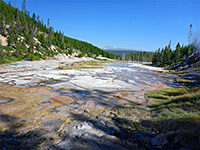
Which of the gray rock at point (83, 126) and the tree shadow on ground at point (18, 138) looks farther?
the gray rock at point (83, 126)

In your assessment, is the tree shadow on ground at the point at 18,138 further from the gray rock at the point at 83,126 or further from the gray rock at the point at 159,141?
the gray rock at the point at 159,141

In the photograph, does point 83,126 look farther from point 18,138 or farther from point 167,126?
point 167,126

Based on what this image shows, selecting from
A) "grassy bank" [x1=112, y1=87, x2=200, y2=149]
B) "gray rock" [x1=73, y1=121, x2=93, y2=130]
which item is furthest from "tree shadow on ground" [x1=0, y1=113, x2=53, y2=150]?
"grassy bank" [x1=112, y1=87, x2=200, y2=149]

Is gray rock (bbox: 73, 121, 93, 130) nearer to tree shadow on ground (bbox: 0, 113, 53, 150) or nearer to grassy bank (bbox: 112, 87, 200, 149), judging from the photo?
tree shadow on ground (bbox: 0, 113, 53, 150)

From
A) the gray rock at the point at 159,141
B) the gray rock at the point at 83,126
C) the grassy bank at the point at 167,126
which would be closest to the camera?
the grassy bank at the point at 167,126

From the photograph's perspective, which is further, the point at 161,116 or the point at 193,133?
the point at 161,116

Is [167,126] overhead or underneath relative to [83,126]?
overhead

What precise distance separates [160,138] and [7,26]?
71.8 m

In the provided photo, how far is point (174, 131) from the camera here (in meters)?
4.47

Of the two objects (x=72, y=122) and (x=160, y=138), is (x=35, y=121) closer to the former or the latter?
(x=72, y=122)

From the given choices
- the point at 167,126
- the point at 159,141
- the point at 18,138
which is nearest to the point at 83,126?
the point at 18,138

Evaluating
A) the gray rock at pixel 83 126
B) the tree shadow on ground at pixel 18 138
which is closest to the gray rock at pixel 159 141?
the gray rock at pixel 83 126

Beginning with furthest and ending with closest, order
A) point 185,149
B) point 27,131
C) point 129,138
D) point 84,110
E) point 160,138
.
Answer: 1. point 84,110
2. point 27,131
3. point 129,138
4. point 160,138
5. point 185,149

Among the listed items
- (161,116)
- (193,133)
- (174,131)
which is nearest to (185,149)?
(193,133)
